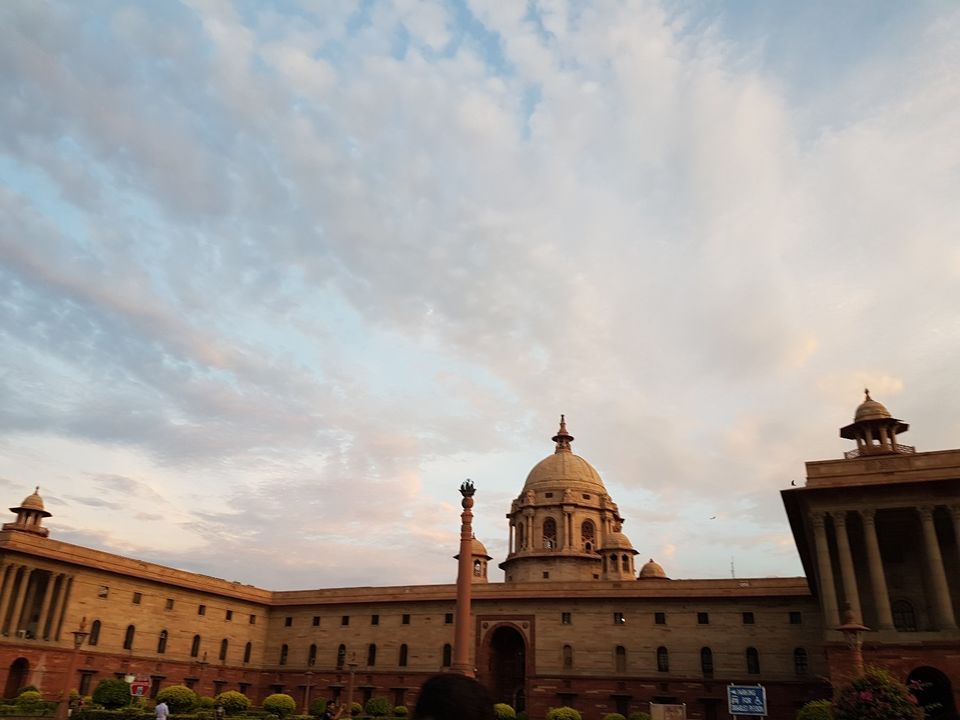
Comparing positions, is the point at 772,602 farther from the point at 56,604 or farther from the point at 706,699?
the point at 56,604

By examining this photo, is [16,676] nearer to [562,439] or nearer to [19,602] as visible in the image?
[19,602]

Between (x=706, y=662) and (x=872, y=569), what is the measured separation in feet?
56.6

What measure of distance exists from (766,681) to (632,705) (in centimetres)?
829

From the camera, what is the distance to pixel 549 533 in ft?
218

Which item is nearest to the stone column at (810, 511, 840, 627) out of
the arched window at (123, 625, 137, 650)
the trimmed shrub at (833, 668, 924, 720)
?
the trimmed shrub at (833, 668, 924, 720)

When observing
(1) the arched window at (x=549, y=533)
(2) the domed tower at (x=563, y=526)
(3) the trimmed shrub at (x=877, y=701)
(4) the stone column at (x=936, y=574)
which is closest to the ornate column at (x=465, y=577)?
(3) the trimmed shrub at (x=877, y=701)

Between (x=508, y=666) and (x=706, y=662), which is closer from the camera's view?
(x=706, y=662)

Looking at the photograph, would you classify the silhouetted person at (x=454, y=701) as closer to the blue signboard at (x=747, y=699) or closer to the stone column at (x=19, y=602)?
the blue signboard at (x=747, y=699)

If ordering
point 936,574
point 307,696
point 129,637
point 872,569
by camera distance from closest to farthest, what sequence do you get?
point 936,574 < point 872,569 < point 129,637 < point 307,696

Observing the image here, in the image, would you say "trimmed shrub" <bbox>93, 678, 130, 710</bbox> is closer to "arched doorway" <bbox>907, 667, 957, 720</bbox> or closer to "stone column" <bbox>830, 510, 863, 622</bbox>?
"stone column" <bbox>830, 510, 863, 622</bbox>

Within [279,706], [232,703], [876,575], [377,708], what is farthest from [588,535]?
[876,575]

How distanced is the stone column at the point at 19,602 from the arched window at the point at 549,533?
39515mm

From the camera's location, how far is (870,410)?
1570 inches

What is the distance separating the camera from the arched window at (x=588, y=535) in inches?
2581
